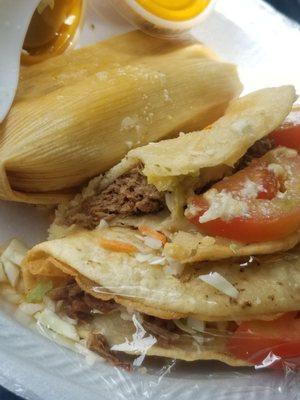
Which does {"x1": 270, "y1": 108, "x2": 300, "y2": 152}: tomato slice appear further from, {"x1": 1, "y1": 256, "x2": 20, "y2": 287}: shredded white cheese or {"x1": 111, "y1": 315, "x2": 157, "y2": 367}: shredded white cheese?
{"x1": 1, "y1": 256, "x2": 20, "y2": 287}: shredded white cheese

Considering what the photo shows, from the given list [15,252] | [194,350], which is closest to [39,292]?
[15,252]

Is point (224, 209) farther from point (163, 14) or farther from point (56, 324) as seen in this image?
point (163, 14)

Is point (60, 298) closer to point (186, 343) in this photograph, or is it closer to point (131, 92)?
point (186, 343)

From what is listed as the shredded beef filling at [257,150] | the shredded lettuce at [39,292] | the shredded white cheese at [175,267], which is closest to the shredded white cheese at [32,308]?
the shredded lettuce at [39,292]

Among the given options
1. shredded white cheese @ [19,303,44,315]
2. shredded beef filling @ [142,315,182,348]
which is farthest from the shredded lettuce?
shredded beef filling @ [142,315,182,348]

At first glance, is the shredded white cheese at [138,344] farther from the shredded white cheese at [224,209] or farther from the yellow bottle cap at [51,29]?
the yellow bottle cap at [51,29]

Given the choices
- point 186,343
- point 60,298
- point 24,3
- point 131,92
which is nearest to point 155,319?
point 186,343

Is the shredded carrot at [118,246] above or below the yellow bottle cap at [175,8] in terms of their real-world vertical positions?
below

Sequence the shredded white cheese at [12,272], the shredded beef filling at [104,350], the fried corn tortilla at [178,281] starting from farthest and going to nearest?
the shredded white cheese at [12,272], the shredded beef filling at [104,350], the fried corn tortilla at [178,281]
